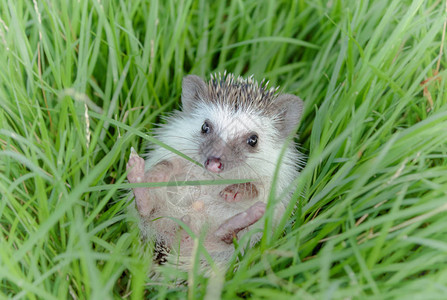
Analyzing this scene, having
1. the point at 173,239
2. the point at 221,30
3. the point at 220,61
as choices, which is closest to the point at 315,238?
the point at 173,239

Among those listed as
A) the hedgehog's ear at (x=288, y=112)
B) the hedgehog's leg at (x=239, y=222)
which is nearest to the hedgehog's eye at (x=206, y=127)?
the hedgehog's ear at (x=288, y=112)

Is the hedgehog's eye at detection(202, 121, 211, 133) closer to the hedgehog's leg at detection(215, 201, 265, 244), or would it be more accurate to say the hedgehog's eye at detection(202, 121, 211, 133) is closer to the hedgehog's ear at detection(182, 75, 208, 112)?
the hedgehog's ear at detection(182, 75, 208, 112)

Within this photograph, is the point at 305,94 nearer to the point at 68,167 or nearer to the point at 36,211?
the point at 68,167

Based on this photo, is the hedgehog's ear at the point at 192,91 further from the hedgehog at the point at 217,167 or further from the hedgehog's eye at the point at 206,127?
the hedgehog's eye at the point at 206,127

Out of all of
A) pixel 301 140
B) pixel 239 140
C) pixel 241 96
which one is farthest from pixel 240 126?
pixel 301 140

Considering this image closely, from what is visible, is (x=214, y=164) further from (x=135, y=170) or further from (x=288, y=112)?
(x=288, y=112)

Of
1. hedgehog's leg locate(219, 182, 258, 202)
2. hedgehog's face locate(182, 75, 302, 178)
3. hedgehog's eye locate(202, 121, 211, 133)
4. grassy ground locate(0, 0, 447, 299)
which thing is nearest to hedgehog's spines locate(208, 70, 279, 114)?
hedgehog's face locate(182, 75, 302, 178)
